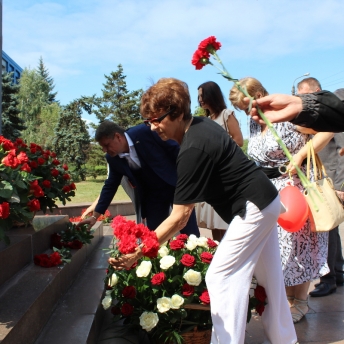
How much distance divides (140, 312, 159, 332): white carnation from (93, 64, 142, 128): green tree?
93.8ft

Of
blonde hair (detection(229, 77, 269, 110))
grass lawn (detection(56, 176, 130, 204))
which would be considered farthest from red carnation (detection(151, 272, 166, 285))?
grass lawn (detection(56, 176, 130, 204))

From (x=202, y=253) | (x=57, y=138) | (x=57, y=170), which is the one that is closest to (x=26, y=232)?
(x=57, y=170)

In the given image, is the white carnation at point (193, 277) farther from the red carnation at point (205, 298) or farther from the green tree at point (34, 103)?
the green tree at point (34, 103)

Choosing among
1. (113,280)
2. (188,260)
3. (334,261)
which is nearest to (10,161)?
(113,280)

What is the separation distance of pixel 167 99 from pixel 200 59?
338 mm

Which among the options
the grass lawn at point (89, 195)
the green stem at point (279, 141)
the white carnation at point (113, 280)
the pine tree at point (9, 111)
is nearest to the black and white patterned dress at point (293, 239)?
the white carnation at point (113, 280)

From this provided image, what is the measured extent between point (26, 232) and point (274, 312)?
183cm

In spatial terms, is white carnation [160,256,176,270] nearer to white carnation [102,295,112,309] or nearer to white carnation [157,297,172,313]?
white carnation [157,297,172,313]

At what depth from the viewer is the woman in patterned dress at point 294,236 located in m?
3.22

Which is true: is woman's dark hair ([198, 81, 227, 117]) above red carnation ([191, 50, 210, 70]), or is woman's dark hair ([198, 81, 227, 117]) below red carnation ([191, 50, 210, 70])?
above

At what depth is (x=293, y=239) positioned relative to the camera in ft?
10.7

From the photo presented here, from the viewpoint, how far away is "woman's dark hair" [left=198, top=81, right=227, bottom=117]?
3883mm

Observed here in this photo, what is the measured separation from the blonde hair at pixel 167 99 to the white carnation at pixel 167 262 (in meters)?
0.88

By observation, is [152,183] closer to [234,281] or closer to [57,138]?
[234,281]
